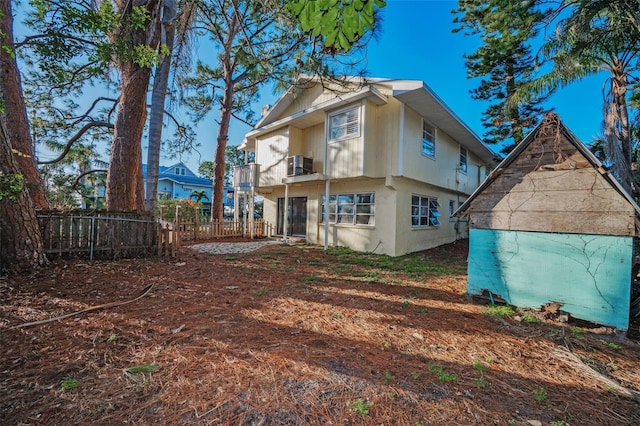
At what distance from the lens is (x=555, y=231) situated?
4012mm

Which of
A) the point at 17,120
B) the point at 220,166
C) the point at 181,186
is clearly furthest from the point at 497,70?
the point at 181,186

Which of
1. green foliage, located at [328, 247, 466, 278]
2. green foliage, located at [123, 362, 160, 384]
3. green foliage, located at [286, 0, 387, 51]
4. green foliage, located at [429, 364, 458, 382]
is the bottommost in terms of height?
green foliage, located at [328, 247, 466, 278]

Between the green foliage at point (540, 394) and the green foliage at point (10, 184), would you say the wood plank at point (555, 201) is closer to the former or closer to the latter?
the green foliage at point (540, 394)

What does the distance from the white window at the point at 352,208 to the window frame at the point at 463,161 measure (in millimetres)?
6838

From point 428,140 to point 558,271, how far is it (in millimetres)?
8851

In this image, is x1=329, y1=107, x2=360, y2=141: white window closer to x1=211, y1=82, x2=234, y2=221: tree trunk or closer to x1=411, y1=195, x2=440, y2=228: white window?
x1=411, y1=195, x2=440, y2=228: white window

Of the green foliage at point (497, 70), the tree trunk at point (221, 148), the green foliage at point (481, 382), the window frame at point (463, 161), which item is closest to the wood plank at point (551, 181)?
the green foliage at point (481, 382)

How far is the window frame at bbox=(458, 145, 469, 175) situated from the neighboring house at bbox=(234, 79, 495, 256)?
6 centimetres

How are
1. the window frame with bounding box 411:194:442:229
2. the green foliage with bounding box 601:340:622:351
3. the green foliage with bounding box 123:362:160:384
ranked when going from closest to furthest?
the green foliage with bounding box 123:362:160:384, the green foliage with bounding box 601:340:622:351, the window frame with bounding box 411:194:442:229

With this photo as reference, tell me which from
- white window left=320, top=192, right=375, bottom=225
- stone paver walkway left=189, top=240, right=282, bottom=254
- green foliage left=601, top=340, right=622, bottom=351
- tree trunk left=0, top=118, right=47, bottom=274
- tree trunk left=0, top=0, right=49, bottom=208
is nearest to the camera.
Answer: green foliage left=601, top=340, right=622, bottom=351

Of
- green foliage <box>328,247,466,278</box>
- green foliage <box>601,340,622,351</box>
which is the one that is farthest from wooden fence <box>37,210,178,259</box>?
green foliage <box>601,340,622,351</box>

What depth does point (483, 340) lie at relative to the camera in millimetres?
3332

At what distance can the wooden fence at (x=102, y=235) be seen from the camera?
5.71 meters

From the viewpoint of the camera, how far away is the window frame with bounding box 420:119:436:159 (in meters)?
11.4
